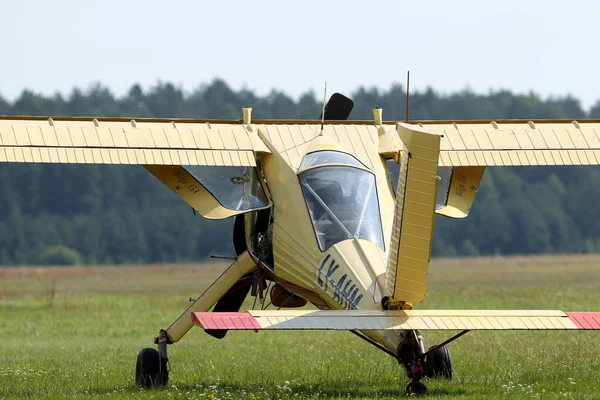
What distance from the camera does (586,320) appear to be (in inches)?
376

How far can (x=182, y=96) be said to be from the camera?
83.3m

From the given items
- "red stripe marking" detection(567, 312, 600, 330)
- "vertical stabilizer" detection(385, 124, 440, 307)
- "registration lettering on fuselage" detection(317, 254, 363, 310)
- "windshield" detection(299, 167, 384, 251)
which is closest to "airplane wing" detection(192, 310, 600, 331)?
"red stripe marking" detection(567, 312, 600, 330)

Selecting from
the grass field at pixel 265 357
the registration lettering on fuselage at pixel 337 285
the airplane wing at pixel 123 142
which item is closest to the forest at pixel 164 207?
the grass field at pixel 265 357

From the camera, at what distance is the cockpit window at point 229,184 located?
13.2 m

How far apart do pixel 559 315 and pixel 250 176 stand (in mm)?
4759

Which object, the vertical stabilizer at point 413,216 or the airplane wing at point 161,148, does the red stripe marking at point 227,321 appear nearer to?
the vertical stabilizer at point 413,216

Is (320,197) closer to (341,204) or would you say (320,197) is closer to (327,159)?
(341,204)

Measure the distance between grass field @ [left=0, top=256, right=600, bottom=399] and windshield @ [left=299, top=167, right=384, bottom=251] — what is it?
149 centimetres

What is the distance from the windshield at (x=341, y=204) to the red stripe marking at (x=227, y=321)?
2088 millimetres

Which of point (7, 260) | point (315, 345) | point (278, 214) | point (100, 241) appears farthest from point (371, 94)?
point (278, 214)

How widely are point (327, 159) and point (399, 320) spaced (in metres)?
2.86

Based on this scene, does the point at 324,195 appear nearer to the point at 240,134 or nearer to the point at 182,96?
the point at 240,134

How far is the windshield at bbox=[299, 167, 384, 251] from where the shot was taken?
444 inches

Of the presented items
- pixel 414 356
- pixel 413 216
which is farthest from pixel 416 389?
pixel 413 216
